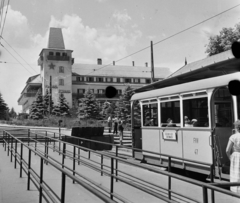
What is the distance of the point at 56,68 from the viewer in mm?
79000

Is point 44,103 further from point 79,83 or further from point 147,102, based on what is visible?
point 147,102

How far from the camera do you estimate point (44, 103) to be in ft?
209

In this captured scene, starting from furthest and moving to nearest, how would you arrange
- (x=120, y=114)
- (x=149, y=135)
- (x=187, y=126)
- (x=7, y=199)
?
1. (x=120, y=114)
2. (x=149, y=135)
3. (x=187, y=126)
4. (x=7, y=199)

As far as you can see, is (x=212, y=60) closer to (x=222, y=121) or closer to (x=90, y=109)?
(x=222, y=121)

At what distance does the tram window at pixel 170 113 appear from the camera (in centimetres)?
1044

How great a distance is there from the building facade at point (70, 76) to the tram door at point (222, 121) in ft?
211

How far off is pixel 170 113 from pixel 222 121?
230 centimetres

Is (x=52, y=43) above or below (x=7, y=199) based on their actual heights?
above

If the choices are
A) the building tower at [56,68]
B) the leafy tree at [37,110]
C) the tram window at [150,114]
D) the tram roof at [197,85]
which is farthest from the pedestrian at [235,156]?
the building tower at [56,68]

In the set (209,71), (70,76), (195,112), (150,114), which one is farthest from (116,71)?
(195,112)

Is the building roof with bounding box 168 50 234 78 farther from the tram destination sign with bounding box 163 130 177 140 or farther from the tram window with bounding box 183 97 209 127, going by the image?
the tram window with bounding box 183 97 209 127

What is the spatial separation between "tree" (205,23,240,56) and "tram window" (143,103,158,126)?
27.5m

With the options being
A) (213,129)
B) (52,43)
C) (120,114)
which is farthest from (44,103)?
(213,129)

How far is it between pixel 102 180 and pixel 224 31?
3440cm
